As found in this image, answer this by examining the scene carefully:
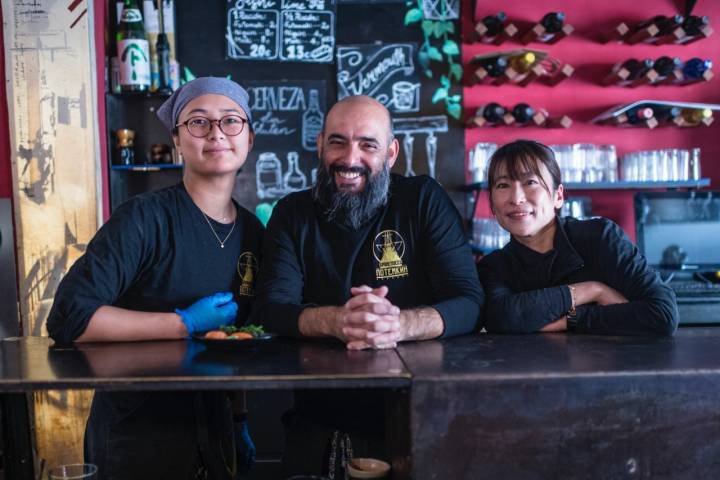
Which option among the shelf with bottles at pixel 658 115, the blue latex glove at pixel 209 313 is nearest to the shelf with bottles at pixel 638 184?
the shelf with bottles at pixel 658 115

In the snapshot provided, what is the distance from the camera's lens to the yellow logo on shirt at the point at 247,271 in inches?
83.4

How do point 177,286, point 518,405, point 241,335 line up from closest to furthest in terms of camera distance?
1. point 518,405
2. point 241,335
3. point 177,286

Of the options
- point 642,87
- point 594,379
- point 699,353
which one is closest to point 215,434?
point 594,379

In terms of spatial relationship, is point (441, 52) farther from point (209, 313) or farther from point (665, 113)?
point (209, 313)

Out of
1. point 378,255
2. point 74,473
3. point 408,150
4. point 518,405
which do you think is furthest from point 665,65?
point 74,473

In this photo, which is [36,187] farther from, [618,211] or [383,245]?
[618,211]

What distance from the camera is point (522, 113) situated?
3.95 m

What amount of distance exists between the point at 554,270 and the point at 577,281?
2.9 inches

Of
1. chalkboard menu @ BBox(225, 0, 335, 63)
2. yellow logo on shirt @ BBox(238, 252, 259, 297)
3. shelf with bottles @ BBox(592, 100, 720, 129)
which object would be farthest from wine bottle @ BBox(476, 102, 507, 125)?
yellow logo on shirt @ BBox(238, 252, 259, 297)

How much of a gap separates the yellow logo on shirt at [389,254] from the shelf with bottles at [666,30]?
275cm

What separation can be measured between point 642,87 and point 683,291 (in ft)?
4.64

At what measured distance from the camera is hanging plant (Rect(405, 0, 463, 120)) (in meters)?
4.15

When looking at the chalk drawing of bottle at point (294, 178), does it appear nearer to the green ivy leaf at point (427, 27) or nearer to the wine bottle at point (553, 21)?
the green ivy leaf at point (427, 27)

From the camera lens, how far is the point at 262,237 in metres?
2.27
